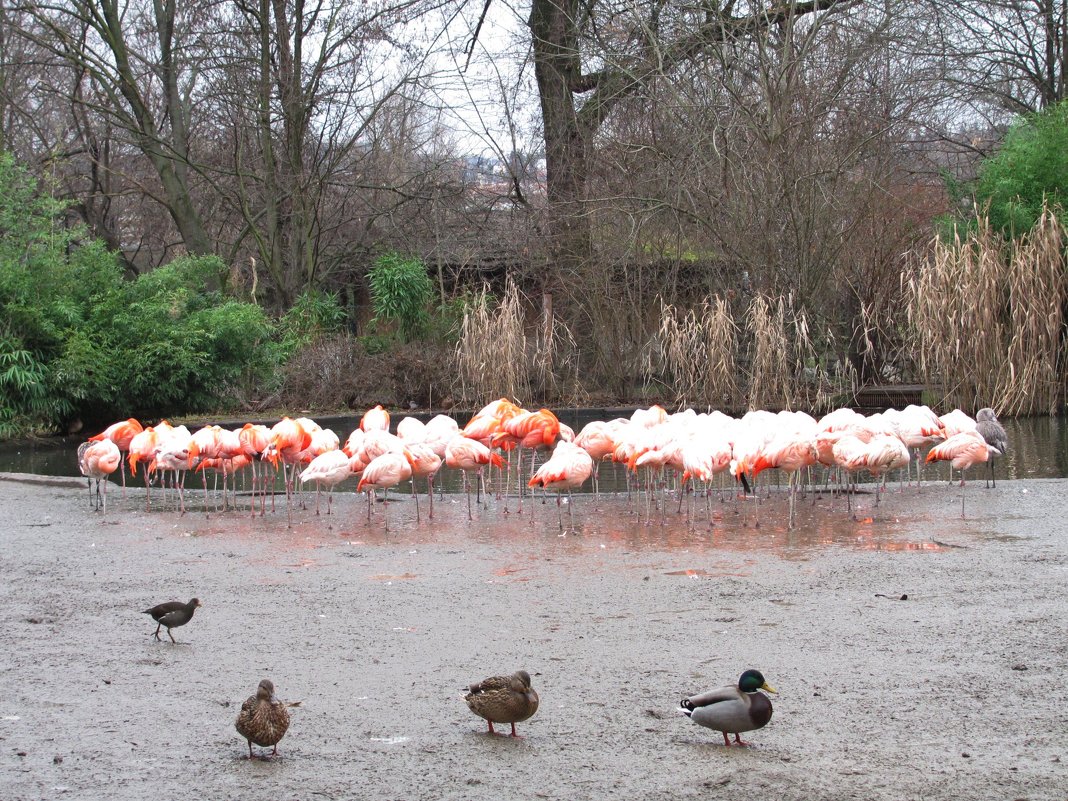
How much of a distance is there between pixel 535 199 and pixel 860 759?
22.2 m

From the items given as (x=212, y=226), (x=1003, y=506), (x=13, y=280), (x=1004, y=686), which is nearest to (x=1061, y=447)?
(x=1003, y=506)

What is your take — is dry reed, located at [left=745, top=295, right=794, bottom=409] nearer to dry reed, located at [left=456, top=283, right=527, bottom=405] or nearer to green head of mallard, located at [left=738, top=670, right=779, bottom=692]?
dry reed, located at [left=456, top=283, right=527, bottom=405]

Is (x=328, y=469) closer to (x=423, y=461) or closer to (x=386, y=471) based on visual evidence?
(x=386, y=471)

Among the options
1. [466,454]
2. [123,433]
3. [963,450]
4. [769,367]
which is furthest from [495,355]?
[963,450]

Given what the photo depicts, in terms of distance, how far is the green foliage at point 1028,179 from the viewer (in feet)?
60.4

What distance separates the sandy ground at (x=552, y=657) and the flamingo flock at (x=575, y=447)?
0.65m

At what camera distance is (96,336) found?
1939 centimetres

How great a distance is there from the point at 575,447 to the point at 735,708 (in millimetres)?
5938

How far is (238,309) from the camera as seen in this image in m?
20.8

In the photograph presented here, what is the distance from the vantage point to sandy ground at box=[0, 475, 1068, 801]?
382 cm

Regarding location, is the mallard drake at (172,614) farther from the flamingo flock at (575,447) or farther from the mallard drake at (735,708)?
the flamingo flock at (575,447)

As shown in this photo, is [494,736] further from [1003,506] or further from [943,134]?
[943,134]

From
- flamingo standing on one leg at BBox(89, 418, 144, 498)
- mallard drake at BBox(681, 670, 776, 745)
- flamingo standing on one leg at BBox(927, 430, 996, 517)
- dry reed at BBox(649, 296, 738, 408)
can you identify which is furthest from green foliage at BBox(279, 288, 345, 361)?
mallard drake at BBox(681, 670, 776, 745)

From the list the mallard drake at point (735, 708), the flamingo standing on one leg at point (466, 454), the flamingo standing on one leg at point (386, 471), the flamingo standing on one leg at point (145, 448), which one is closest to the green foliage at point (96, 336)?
the flamingo standing on one leg at point (145, 448)
